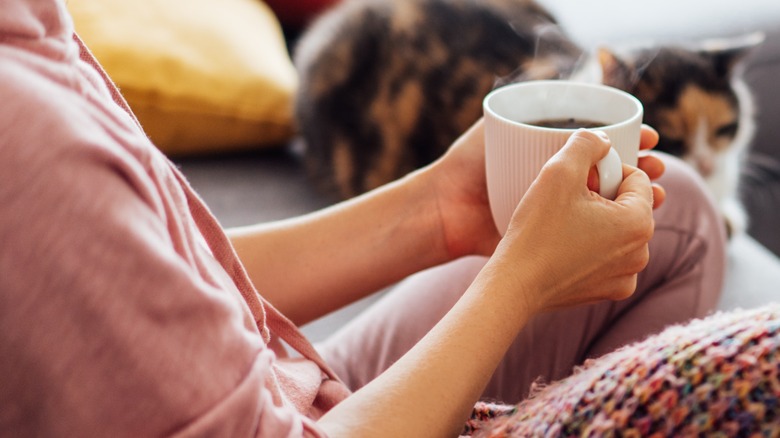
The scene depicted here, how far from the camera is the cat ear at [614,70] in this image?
107 centimetres

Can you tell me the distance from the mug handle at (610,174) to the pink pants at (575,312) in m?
0.22

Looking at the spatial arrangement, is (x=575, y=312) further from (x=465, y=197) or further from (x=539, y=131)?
(x=539, y=131)

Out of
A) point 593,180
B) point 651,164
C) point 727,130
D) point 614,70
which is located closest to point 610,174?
point 593,180

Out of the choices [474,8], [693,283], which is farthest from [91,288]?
[474,8]

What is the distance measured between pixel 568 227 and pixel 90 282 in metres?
0.31

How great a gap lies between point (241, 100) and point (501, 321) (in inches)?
37.8

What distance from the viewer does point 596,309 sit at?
75 centimetres

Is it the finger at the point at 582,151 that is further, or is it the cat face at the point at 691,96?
the cat face at the point at 691,96

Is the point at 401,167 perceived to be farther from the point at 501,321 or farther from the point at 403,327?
the point at 501,321

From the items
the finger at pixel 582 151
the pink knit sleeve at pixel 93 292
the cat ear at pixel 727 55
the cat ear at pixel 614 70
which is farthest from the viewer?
the cat ear at pixel 727 55

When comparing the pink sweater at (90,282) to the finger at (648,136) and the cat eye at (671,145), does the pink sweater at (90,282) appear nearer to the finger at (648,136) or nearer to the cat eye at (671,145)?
the finger at (648,136)

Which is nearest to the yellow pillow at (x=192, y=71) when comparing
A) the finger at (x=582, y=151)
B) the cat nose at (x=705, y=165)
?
the cat nose at (x=705, y=165)

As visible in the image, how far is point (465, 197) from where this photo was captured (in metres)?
0.74

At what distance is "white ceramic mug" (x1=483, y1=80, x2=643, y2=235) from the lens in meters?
0.55
